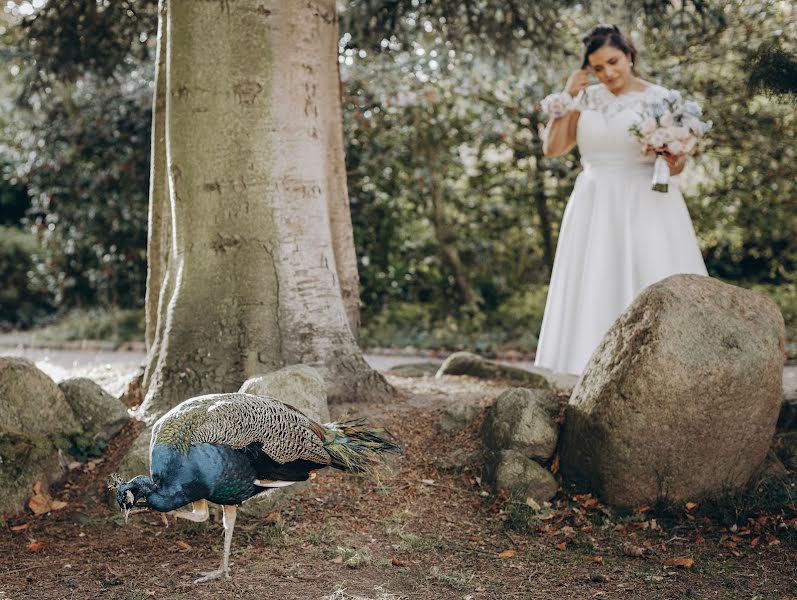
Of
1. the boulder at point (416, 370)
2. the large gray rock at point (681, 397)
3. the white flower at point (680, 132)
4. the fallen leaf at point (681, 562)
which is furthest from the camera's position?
the boulder at point (416, 370)

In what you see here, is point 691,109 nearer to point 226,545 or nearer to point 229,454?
point 229,454

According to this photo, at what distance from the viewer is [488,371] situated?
6.60 metres

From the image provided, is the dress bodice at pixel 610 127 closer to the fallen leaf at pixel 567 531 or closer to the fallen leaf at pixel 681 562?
the fallen leaf at pixel 567 531

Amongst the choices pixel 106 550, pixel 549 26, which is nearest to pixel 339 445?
pixel 106 550

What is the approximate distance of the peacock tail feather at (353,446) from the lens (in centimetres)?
374

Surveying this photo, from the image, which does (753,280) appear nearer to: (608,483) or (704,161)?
(704,161)

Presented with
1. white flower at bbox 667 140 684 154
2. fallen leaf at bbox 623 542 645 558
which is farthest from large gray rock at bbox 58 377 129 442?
white flower at bbox 667 140 684 154

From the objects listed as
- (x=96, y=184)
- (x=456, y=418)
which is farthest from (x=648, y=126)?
(x=96, y=184)

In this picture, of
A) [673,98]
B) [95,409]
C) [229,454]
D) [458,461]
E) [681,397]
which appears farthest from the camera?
[673,98]

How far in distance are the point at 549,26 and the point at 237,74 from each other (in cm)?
377

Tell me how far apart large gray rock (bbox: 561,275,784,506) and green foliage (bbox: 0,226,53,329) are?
366 inches

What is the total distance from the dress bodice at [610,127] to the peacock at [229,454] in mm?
2913

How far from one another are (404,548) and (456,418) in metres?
1.18

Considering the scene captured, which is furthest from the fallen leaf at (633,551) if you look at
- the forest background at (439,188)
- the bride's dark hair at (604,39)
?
the forest background at (439,188)
